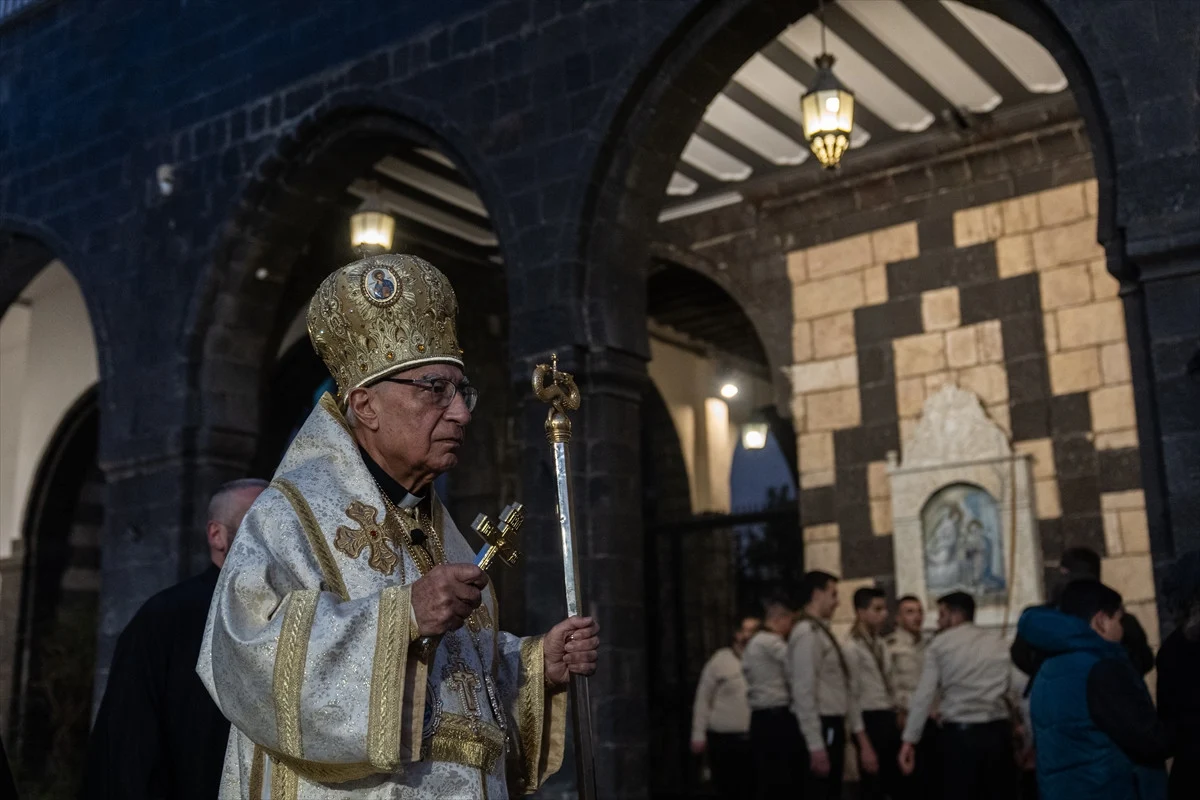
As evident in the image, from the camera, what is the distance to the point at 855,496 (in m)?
9.74

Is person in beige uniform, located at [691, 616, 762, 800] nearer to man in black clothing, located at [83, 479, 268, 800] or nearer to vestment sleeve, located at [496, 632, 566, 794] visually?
man in black clothing, located at [83, 479, 268, 800]

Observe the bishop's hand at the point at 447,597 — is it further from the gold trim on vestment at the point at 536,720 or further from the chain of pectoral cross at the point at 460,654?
the gold trim on vestment at the point at 536,720

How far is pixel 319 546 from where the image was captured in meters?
2.24

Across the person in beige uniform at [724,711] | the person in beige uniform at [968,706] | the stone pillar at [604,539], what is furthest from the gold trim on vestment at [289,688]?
the person in beige uniform at [724,711]

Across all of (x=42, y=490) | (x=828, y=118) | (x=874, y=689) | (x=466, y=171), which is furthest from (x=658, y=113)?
(x=42, y=490)

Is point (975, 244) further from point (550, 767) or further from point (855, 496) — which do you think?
point (550, 767)

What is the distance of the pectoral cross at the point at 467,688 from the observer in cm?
229

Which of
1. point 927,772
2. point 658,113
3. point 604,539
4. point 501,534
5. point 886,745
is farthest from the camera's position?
point 886,745

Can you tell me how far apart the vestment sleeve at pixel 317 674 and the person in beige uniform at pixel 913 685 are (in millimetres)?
5806

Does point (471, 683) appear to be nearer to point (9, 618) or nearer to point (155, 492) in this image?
point (155, 492)

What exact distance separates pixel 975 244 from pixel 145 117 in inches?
241

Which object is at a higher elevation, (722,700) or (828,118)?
(828,118)

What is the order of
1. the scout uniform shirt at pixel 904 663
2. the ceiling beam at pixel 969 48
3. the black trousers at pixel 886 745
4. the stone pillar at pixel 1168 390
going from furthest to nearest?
the ceiling beam at pixel 969 48 → the scout uniform shirt at pixel 904 663 → the black trousers at pixel 886 745 → the stone pillar at pixel 1168 390

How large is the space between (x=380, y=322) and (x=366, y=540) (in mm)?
410
